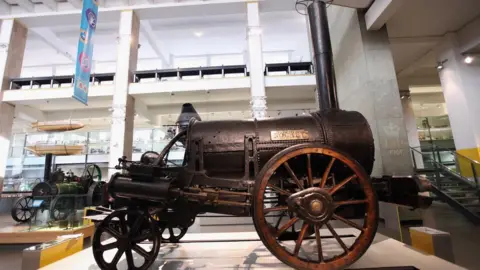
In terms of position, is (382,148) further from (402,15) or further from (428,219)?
(402,15)

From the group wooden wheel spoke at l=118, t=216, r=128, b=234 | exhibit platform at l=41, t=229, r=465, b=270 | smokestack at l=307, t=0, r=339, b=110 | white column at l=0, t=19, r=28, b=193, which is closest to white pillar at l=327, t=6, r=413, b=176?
smokestack at l=307, t=0, r=339, b=110

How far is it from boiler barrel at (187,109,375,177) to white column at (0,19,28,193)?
903 centimetres

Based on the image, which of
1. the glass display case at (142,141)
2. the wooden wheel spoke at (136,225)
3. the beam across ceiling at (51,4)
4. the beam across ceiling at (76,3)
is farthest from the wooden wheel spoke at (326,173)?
the beam across ceiling at (51,4)

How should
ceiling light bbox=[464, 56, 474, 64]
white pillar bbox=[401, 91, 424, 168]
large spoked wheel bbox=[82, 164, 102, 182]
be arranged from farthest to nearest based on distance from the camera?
1. white pillar bbox=[401, 91, 424, 168]
2. large spoked wheel bbox=[82, 164, 102, 182]
3. ceiling light bbox=[464, 56, 474, 64]

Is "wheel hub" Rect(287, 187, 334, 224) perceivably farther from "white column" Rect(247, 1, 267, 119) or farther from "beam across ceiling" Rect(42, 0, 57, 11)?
"beam across ceiling" Rect(42, 0, 57, 11)

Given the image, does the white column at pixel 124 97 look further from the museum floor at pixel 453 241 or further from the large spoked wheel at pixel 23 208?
the museum floor at pixel 453 241

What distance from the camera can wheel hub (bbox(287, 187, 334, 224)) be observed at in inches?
76.7

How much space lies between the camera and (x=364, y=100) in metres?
5.15

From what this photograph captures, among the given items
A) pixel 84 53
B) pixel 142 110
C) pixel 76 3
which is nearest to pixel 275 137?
pixel 84 53

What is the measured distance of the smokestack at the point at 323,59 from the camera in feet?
11.7

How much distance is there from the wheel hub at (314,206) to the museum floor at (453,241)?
0.75m

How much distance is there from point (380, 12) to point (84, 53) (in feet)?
22.0

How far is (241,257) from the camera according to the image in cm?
263

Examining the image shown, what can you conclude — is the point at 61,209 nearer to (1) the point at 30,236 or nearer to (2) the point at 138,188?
(1) the point at 30,236
